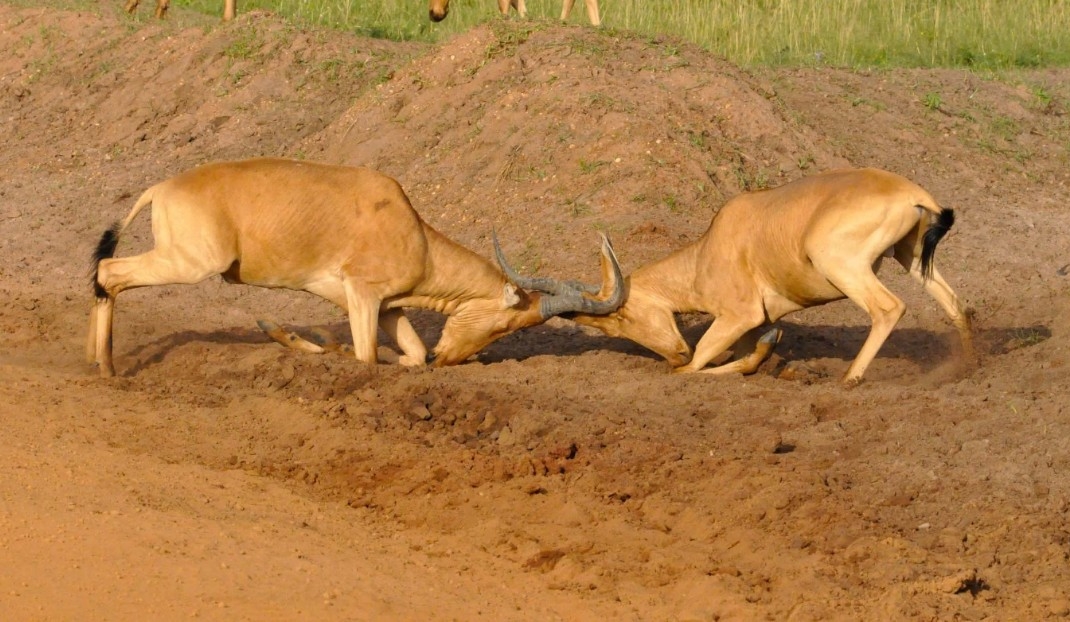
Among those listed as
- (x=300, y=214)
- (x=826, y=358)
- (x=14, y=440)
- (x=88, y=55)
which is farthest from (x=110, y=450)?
(x=88, y=55)

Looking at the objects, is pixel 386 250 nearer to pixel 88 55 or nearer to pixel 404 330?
pixel 404 330

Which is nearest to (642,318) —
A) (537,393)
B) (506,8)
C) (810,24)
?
(537,393)

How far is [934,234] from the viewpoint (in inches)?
374

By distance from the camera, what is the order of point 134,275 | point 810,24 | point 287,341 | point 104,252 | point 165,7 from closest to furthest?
point 134,275, point 104,252, point 287,341, point 165,7, point 810,24

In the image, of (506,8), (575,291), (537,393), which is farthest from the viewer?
(506,8)

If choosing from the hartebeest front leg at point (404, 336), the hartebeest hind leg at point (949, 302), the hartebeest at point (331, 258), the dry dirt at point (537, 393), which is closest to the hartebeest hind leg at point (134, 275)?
the hartebeest at point (331, 258)

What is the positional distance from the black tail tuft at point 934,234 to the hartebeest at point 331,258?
2.05 meters

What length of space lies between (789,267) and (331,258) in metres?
3.07

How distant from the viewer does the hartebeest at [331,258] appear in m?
9.70

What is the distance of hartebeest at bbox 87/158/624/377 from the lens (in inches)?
382

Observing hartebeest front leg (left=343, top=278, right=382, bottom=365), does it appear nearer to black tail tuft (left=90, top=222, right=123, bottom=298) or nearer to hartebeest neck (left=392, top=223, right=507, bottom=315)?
hartebeest neck (left=392, top=223, right=507, bottom=315)

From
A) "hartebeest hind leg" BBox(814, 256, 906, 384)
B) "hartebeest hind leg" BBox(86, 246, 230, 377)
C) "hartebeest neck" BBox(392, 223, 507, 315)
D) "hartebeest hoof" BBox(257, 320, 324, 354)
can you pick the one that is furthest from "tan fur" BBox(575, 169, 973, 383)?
"hartebeest hind leg" BBox(86, 246, 230, 377)

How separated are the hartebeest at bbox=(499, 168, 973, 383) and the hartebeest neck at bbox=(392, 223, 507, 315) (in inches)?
8.6

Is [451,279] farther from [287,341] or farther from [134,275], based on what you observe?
[134,275]
